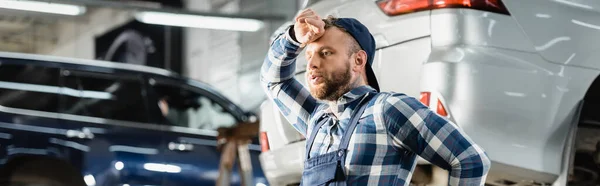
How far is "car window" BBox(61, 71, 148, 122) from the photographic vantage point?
7.40 meters

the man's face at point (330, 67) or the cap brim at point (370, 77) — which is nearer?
the man's face at point (330, 67)

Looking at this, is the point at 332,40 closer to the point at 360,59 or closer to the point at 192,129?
the point at 360,59

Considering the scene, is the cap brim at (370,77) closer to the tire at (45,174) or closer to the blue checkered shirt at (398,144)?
the blue checkered shirt at (398,144)

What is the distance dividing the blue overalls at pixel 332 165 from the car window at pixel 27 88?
474cm

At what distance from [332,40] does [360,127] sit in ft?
0.85

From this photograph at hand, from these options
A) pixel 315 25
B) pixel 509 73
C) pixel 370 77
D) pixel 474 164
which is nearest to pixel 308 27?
pixel 315 25

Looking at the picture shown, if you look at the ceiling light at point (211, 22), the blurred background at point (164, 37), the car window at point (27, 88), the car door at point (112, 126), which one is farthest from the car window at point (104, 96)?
the ceiling light at point (211, 22)

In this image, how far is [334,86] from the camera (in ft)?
9.33

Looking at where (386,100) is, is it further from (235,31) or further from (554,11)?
(235,31)

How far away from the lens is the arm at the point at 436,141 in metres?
2.72

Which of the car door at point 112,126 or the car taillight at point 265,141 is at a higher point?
the car door at point 112,126

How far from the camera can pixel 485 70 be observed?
12.7 ft

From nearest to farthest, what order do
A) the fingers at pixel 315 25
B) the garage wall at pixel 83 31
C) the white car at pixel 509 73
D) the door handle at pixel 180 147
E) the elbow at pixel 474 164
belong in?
the elbow at pixel 474 164
the fingers at pixel 315 25
the white car at pixel 509 73
the door handle at pixel 180 147
the garage wall at pixel 83 31

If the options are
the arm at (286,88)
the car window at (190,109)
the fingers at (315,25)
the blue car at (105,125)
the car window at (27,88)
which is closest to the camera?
the fingers at (315,25)
